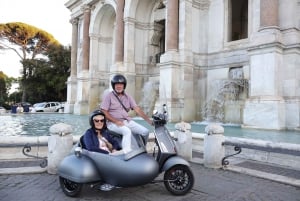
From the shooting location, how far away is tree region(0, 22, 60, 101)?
1474 inches

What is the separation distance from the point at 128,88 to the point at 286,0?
34.8 feet

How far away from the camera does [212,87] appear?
14500 mm

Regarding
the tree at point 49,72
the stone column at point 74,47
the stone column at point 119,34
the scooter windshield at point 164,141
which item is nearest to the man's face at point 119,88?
the scooter windshield at point 164,141

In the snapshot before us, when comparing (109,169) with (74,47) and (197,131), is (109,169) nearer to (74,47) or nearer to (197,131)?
(197,131)

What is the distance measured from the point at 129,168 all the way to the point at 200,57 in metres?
13.1

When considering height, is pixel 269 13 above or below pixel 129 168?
above

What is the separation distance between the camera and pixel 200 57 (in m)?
15.8

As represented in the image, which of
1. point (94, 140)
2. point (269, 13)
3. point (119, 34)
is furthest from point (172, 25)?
point (94, 140)

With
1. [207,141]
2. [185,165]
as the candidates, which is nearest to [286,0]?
[207,141]

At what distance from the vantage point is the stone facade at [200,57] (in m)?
10.9

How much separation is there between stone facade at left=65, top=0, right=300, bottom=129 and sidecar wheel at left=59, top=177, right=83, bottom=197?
8.56m

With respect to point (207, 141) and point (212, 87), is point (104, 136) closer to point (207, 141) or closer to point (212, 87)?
point (207, 141)

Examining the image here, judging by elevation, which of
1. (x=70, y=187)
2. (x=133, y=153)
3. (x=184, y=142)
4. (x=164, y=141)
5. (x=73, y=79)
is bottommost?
(x=70, y=187)

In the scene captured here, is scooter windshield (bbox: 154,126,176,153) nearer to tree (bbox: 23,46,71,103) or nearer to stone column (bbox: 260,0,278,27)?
stone column (bbox: 260,0,278,27)
